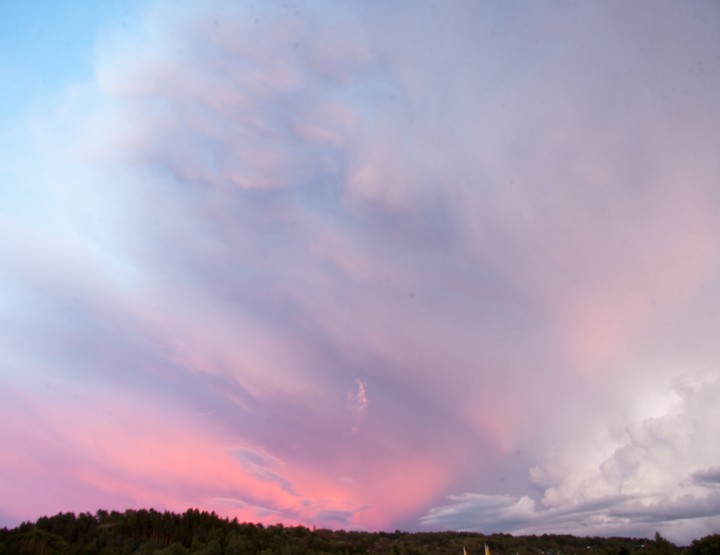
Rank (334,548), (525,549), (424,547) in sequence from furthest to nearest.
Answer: (525,549)
(424,547)
(334,548)

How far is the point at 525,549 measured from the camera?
16462 cm

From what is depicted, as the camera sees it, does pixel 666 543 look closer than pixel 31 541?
No

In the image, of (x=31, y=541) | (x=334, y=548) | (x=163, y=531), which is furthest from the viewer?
(x=334, y=548)

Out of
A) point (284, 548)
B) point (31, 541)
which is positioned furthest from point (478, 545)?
point (31, 541)

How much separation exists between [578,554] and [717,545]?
10323 centimetres

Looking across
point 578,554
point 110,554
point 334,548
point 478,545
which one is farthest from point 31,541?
point 578,554

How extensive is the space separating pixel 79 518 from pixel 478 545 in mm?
108158

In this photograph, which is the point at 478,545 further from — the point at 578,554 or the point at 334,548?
the point at 334,548

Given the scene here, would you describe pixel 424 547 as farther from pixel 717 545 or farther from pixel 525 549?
pixel 717 545

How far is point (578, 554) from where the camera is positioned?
6732 inches

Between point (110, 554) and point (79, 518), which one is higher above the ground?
point (79, 518)

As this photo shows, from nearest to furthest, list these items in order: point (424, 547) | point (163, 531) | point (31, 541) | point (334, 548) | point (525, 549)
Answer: point (31, 541) → point (163, 531) → point (334, 548) → point (424, 547) → point (525, 549)

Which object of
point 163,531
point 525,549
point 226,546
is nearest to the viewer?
point 226,546

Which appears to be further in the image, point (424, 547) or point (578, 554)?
point (578, 554)
